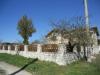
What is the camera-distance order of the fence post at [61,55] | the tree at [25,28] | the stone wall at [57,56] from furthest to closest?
1. the tree at [25,28]
2. the stone wall at [57,56]
3. the fence post at [61,55]

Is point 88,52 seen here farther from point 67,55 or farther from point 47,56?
point 47,56

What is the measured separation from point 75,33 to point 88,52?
2862 mm

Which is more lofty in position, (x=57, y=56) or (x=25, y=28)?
(x=25, y=28)

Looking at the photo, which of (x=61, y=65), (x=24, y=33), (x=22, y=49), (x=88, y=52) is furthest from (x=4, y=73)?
(x=24, y=33)

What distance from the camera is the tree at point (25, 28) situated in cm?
4817

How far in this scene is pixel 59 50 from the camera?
1997 centimetres

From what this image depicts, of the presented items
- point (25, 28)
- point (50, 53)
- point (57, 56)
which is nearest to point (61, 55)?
point (57, 56)

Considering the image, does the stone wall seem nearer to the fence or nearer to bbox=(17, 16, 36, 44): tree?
the fence

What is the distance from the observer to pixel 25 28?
161ft

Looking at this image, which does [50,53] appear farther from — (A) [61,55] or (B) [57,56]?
(A) [61,55]

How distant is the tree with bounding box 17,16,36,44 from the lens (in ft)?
158

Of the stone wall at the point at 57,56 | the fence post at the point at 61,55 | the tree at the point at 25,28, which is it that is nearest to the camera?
the fence post at the point at 61,55

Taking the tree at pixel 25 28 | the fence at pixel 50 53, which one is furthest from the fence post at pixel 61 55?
the tree at pixel 25 28

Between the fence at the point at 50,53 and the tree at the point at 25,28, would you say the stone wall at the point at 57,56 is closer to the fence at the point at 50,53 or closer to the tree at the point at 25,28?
the fence at the point at 50,53
